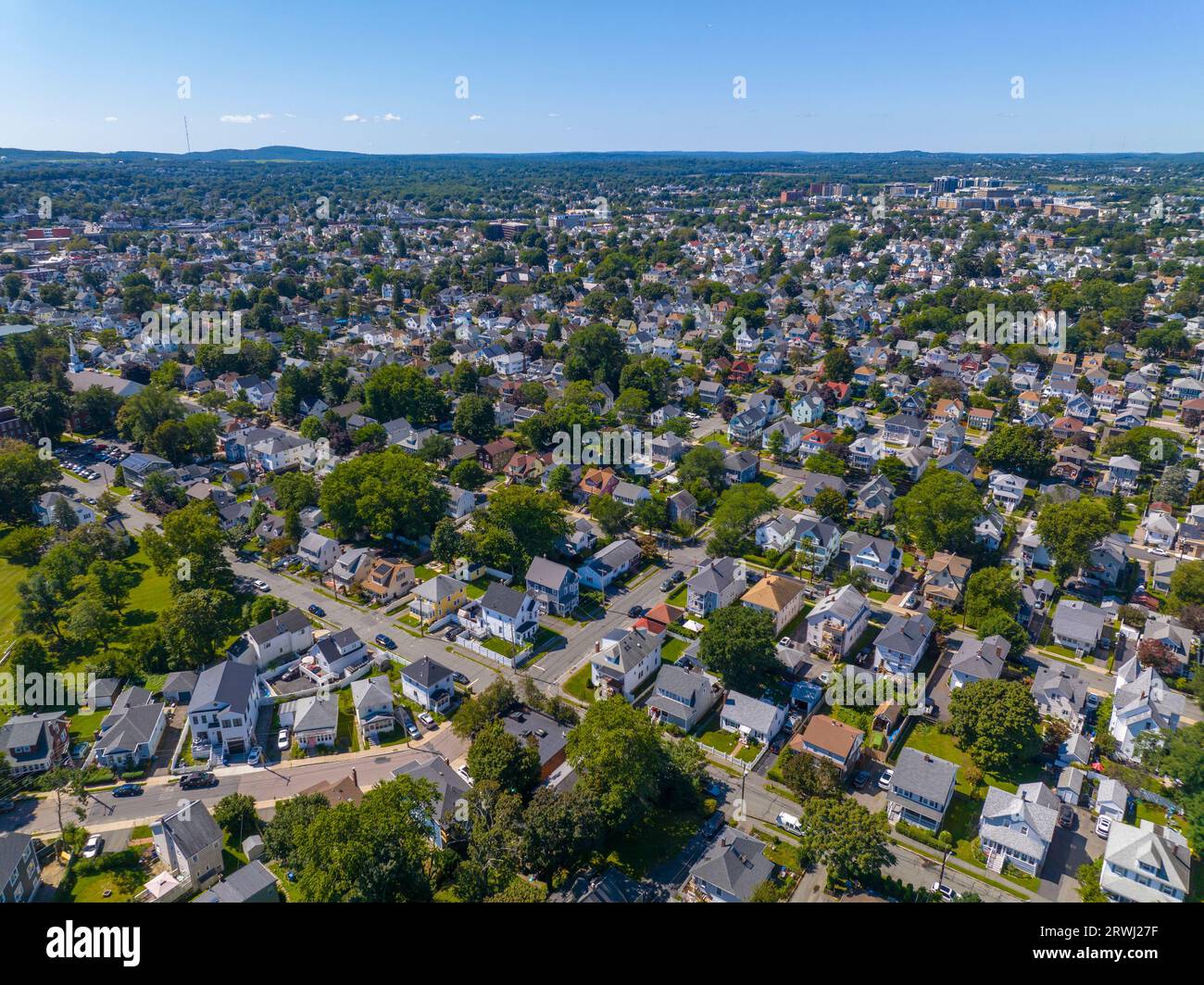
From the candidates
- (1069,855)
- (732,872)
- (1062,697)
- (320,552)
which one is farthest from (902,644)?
(320,552)

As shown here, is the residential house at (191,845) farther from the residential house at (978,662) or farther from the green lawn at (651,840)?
the residential house at (978,662)

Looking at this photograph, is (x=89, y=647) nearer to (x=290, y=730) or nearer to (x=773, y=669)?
(x=290, y=730)

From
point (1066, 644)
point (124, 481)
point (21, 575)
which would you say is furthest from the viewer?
point (124, 481)

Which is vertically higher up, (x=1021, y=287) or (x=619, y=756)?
(x=1021, y=287)

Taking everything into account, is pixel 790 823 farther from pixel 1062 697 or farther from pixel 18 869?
pixel 18 869

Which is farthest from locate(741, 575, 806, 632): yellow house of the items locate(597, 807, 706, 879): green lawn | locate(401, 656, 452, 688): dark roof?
locate(401, 656, 452, 688): dark roof

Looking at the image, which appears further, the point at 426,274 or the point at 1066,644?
the point at 426,274
